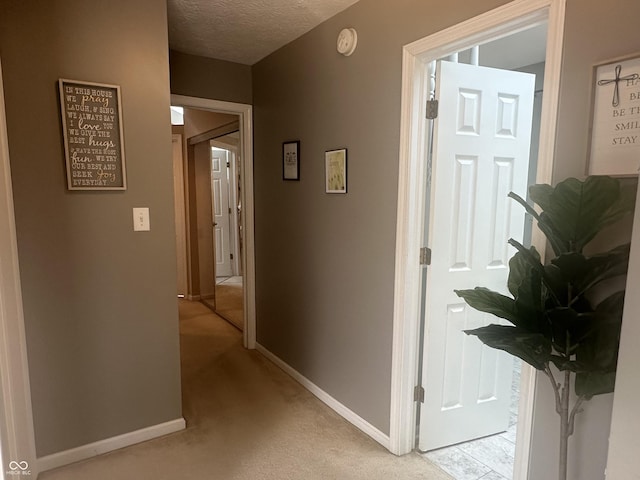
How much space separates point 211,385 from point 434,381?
1.63 meters

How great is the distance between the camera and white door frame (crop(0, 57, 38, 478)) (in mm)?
1649

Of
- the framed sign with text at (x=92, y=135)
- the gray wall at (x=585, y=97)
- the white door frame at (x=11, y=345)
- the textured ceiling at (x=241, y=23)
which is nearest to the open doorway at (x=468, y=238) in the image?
the gray wall at (x=585, y=97)

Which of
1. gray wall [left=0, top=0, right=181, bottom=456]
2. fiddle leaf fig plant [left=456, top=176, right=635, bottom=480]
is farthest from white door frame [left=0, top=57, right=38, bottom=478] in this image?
fiddle leaf fig plant [left=456, top=176, right=635, bottom=480]

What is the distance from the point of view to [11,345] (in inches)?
68.2

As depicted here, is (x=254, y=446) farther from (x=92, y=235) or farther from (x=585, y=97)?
(x=585, y=97)

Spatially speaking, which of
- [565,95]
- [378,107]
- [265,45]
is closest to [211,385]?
[378,107]

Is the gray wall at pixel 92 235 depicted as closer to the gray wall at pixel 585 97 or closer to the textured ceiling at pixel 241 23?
the textured ceiling at pixel 241 23

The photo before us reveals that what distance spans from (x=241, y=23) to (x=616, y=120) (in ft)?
6.87

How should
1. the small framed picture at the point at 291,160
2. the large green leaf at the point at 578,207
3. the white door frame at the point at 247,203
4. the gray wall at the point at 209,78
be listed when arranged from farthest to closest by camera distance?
the white door frame at the point at 247,203
the gray wall at the point at 209,78
the small framed picture at the point at 291,160
the large green leaf at the point at 578,207

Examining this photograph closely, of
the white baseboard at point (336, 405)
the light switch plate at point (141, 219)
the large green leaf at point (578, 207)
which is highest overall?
the large green leaf at point (578, 207)

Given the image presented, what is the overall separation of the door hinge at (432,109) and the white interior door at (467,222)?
3 centimetres

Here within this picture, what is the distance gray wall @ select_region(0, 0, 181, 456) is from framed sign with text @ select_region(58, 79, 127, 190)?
0.04 metres

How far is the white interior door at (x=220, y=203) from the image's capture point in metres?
5.20

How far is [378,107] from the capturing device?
2.08 m
